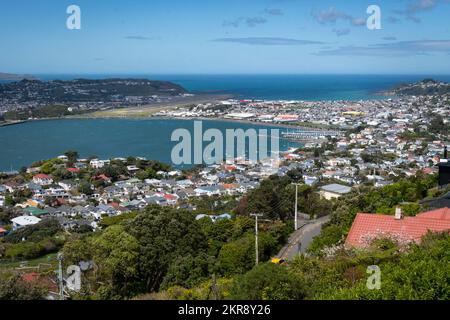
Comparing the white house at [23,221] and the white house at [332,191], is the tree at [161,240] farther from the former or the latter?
the white house at [332,191]

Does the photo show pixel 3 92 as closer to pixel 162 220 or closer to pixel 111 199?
pixel 111 199

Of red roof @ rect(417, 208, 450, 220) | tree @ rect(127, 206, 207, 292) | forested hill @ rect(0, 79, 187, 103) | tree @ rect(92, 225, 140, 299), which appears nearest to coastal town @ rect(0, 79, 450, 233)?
tree @ rect(127, 206, 207, 292)

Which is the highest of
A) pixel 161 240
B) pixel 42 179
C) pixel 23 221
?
pixel 161 240

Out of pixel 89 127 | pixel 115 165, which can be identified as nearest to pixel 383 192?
pixel 115 165

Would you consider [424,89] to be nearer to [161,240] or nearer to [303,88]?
[303,88]

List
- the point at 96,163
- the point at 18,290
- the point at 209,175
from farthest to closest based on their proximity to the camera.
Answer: the point at 96,163 < the point at 209,175 < the point at 18,290

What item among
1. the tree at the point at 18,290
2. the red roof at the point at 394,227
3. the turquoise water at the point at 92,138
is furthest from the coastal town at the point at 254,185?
the turquoise water at the point at 92,138

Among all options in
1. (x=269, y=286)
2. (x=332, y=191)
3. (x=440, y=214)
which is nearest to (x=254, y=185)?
(x=332, y=191)
